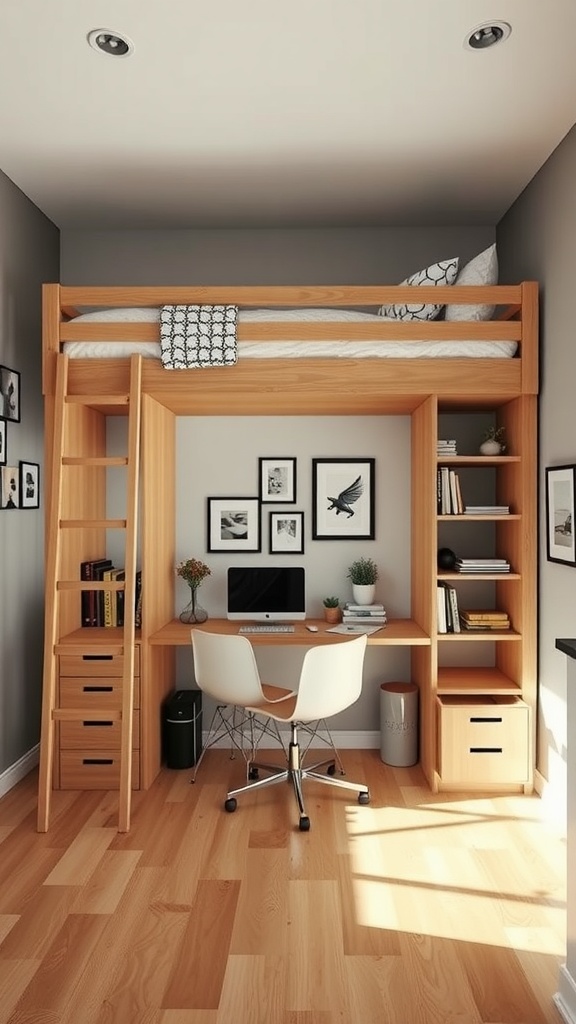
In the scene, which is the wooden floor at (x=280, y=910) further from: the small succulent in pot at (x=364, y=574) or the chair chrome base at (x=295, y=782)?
the small succulent in pot at (x=364, y=574)

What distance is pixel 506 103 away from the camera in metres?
2.85

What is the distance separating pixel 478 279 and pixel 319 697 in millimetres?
2138

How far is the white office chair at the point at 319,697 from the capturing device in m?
3.11

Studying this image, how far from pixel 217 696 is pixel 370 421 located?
178cm

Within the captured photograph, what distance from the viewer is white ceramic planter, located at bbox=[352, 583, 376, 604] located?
12.9 ft

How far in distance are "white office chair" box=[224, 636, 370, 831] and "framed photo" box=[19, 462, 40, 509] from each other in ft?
5.07

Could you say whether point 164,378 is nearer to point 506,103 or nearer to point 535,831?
point 506,103

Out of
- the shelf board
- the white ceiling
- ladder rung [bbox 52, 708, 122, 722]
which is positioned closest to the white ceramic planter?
the shelf board

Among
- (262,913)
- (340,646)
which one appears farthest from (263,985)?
(340,646)

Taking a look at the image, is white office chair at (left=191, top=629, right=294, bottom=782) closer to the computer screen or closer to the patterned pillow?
the computer screen

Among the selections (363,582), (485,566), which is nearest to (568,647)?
(485,566)

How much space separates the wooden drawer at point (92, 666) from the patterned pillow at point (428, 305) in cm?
211

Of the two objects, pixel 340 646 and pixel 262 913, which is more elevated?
pixel 340 646

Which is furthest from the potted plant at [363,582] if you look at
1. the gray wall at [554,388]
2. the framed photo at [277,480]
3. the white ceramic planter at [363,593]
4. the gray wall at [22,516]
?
the gray wall at [22,516]
